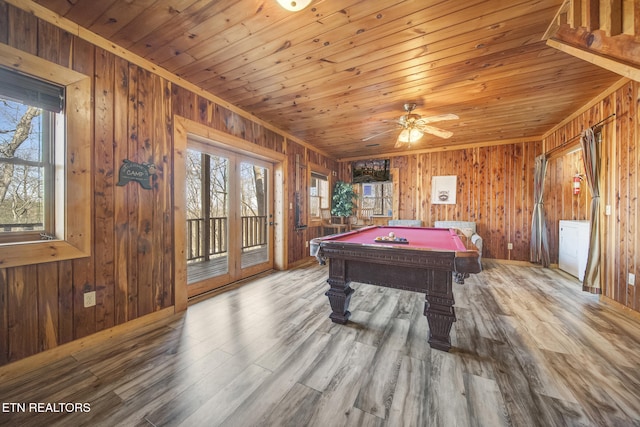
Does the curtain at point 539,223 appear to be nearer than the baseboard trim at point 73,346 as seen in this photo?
No

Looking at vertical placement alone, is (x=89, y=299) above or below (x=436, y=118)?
below

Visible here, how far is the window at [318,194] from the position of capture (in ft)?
18.2

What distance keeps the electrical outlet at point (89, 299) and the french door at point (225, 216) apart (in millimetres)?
1018

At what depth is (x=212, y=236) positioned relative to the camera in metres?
4.87

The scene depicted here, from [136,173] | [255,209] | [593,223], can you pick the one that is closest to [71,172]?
[136,173]

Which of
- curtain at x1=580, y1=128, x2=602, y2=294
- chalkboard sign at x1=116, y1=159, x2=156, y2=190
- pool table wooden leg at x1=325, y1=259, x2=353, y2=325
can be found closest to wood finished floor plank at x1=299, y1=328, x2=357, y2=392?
pool table wooden leg at x1=325, y1=259, x2=353, y2=325

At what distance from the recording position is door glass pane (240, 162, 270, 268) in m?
3.97

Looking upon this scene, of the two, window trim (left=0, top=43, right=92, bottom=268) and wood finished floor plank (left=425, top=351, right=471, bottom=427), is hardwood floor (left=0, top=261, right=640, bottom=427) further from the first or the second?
window trim (left=0, top=43, right=92, bottom=268)

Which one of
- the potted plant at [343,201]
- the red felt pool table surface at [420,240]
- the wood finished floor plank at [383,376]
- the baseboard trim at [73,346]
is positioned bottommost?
the wood finished floor plank at [383,376]

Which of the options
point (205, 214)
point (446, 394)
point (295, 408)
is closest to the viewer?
point (295, 408)

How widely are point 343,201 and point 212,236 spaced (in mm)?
3266

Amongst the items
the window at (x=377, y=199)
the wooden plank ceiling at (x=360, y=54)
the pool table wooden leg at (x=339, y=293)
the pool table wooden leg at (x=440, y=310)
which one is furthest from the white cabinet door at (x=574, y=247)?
the pool table wooden leg at (x=339, y=293)

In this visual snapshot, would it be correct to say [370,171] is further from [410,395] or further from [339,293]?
[410,395]

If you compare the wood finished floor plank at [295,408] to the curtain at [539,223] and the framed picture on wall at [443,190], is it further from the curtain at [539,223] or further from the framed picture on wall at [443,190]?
the curtain at [539,223]
